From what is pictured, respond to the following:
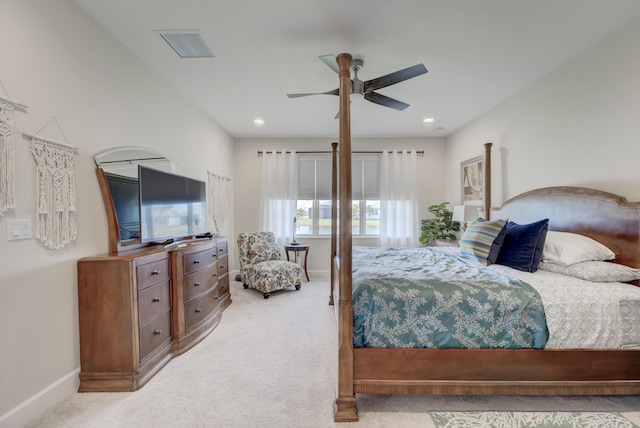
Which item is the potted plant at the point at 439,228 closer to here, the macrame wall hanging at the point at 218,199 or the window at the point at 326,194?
the window at the point at 326,194

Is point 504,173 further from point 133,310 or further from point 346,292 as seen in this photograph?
point 133,310

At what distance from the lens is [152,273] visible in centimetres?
226

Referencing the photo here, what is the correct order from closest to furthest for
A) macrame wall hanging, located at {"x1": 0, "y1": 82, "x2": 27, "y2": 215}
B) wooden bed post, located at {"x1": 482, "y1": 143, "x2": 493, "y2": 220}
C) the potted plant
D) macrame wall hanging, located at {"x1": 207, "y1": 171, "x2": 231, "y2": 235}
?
macrame wall hanging, located at {"x1": 0, "y1": 82, "x2": 27, "y2": 215} < wooden bed post, located at {"x1": 482, "y1": 143, "x2": 493, "y2": 220} < macrame wall hanging, located at {"x1": 207, "y1": 171, "x2": 231, "y2": 235} < the potted plant

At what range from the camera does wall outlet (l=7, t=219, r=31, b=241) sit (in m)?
1.59

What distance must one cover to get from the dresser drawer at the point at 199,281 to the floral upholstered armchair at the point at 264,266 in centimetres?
90

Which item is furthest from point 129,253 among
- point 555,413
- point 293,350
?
point 555,413

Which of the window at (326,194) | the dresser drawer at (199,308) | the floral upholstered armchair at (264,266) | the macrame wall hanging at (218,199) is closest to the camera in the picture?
the dresser drawer at (199,308)

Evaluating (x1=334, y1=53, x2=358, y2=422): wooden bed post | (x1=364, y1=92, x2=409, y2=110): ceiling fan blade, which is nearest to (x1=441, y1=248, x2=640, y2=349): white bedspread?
(x1=334, y1=53, x2=358, y2=422): wooden bed post

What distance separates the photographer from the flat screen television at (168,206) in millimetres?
2475

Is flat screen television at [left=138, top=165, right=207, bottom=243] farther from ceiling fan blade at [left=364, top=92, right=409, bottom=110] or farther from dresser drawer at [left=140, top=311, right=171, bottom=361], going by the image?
ceiling fan blade at [left=364, top=92, right=409, bottom=110]

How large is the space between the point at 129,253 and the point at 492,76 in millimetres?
3879

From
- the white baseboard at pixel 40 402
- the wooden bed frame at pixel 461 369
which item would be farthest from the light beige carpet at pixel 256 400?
the wooden bed frame at pixel 461 369

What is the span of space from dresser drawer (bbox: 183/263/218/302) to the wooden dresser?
0.14 meters

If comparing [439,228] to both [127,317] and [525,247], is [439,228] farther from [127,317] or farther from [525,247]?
[127,317]
